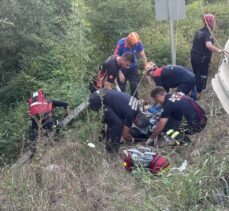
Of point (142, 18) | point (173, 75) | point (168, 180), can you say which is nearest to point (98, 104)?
point (173, 75)

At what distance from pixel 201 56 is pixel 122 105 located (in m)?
2.75

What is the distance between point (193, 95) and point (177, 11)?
160 centimetres

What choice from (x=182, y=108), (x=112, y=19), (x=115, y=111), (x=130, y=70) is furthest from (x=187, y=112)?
(x=112, y=19)

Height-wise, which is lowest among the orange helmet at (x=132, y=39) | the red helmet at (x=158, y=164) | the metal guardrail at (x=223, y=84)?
the red helmet at (x=158, y=164)

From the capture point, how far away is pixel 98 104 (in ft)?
26.0

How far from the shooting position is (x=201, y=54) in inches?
396

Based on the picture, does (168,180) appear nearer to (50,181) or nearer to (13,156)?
(50,181)

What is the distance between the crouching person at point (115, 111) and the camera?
7.76 metres

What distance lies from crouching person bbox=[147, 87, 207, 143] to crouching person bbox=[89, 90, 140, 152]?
1.44 ft

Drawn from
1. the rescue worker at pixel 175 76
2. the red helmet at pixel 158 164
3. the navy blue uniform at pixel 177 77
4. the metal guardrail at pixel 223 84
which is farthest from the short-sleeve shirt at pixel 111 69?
the metal guardrail at pixel 223 84

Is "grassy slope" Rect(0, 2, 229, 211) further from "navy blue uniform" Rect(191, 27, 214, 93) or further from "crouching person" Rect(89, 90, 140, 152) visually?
"navy blue uniform" Rect(191, 27, 214, 93)

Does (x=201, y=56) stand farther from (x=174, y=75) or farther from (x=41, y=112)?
(x=41, y=112)

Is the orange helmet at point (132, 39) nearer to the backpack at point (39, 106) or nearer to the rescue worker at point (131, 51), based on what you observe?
the rescue worker at point (131, 51)

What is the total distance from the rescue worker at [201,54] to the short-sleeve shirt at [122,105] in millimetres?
2432
